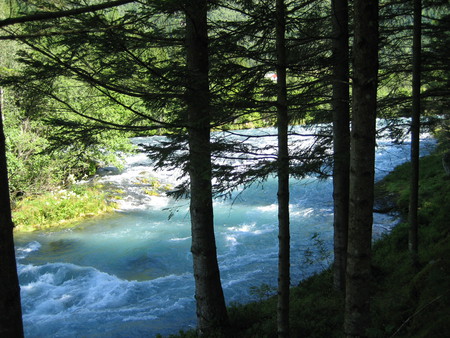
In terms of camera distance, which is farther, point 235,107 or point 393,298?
point 393,298

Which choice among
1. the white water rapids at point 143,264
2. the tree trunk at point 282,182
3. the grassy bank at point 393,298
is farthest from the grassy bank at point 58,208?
the tree trunk at point 282,182

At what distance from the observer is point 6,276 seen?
2707mm

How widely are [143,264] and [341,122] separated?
27.8 feet

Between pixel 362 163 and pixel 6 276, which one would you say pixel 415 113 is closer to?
pixel 362 163

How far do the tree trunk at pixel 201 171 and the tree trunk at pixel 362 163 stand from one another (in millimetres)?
2061

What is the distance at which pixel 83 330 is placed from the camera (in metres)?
8.27

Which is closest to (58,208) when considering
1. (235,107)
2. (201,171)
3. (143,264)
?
(143,264)

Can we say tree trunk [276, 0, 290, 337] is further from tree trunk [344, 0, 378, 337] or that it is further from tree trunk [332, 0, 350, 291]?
tree trunk [344, 0, 378, 337]

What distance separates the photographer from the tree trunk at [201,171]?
16.0 feet

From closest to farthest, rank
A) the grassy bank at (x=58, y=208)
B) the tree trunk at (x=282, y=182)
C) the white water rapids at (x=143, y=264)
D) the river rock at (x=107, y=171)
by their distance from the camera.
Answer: the tree trunk at (x=282, y=182)
the white water rapids at (x=143, y=264)
the grassy bank at (x=58, y=208)
the river rock at (x=107, y=171)

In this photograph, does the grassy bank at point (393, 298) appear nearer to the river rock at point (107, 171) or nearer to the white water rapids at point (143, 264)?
the white water rapids at point (143, 264)

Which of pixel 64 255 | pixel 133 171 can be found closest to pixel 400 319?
pixel 64 255

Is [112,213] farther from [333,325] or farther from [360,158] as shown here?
[360,158]

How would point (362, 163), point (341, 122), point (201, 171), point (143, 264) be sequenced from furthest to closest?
point (143, 264) < point (341, 122) < point (201, 171) < point (362, 163)
